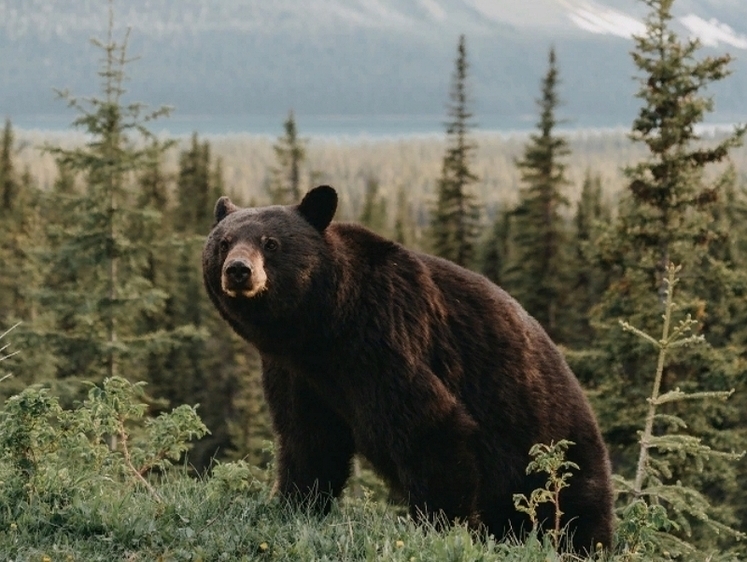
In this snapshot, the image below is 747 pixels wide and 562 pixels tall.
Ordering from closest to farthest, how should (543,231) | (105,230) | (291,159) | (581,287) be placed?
1. (105,230)
2. (543,231)
3. (581,287)
4. (291,159)

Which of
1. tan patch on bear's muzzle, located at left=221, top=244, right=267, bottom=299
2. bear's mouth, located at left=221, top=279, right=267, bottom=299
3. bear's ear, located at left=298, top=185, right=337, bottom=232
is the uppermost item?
bear's ear, located at left=298, top=185, right=337, bottom=232

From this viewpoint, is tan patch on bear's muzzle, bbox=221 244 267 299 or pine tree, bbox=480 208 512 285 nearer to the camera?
tan patch on bear's muzzle, bbox=221 244 267 299

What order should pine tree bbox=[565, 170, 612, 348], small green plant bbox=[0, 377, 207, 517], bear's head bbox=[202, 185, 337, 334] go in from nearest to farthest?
small green plant bbox=[0, 377, 207, 517], bear's head bbox=[202, 185, 337, 334], pine tree bbox=[565, 170, 612, 348]

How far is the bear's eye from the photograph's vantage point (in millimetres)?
5492

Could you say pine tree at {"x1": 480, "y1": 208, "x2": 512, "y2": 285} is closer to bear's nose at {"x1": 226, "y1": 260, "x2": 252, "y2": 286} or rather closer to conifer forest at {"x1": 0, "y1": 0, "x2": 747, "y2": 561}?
conifer forest at {"x1": 0, "y1": 0, "x2": 747, "y2": 561}

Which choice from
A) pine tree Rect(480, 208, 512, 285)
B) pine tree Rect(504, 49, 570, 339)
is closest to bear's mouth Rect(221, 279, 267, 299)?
pine tree Rect(504, 49, 570, 339)

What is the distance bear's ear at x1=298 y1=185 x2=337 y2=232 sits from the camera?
5723 mm

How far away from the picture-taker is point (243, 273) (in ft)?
16.9

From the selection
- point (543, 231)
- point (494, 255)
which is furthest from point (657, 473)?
point (494, 255)

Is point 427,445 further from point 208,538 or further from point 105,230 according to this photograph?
point 105,230

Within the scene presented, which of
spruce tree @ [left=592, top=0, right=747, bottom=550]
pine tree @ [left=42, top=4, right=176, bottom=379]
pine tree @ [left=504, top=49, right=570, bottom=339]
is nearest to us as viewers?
spruce tree @ [left=592, top=0, right=747, bottom=550]

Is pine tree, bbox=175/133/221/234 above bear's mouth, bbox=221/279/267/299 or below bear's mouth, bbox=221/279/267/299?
below

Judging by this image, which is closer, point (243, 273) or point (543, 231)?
point (243, 273)

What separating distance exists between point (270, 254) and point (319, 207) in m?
0.46
